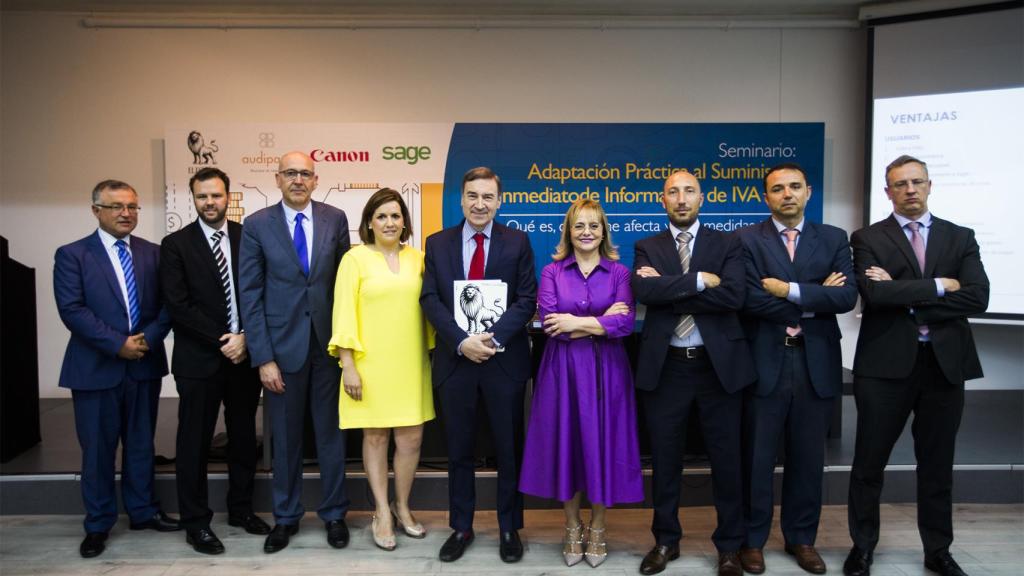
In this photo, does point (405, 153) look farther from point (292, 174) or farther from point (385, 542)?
point (385, 542)

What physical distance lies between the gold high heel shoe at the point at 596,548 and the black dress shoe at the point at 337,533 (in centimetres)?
115

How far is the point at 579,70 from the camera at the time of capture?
19.3ft

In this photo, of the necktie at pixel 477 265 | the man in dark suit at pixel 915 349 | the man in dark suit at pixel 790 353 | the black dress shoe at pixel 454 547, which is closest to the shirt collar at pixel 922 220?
the man in dark suit at pixel 915 349

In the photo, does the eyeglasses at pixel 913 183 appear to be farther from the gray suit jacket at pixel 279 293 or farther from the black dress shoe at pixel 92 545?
the black dress shoe at pixel 92 545

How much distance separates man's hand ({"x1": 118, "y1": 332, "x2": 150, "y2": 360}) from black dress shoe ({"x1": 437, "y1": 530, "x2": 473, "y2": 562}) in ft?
5.54

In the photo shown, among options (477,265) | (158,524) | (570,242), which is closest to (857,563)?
(570,242)

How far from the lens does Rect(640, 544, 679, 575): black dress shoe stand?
3.02 metres

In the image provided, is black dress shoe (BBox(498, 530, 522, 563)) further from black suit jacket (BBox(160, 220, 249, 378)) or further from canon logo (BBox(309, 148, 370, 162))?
canon logo (BBox(309, 148, 370, 162))

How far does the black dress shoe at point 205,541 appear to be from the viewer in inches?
127

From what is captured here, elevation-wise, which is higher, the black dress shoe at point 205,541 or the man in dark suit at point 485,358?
the man in dark suit at point 485,358

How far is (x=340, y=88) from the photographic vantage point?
5824mm

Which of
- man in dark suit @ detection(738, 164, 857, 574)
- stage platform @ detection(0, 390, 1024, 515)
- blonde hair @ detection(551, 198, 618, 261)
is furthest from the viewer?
stage platform @ detection(0, 390, 1024, 515)

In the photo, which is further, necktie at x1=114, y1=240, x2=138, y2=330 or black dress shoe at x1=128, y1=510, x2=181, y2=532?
black dress shoe at x1=128, y1=510, x2=181, y2=532

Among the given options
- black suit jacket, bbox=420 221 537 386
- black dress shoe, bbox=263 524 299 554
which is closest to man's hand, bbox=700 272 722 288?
black suit jacket, bbox=420 221 537 386
